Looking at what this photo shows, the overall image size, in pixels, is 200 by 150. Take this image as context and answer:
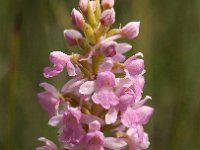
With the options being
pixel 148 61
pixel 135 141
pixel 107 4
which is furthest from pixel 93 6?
pixel 148 61

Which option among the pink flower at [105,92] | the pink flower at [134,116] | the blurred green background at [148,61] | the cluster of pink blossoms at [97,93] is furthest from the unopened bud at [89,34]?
the blurred green background at [148,61]

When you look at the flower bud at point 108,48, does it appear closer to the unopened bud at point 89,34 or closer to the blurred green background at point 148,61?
the unopened bud at point 89,34

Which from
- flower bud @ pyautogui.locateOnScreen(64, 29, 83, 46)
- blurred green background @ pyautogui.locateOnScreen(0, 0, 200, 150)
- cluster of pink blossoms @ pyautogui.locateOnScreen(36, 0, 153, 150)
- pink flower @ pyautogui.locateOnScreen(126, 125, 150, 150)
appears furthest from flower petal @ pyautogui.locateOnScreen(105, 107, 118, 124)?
blurred green background @ pyautogui.locateOnScreen(0, 0, 200, 150)

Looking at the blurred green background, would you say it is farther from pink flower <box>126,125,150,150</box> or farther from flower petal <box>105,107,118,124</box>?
flower petal <box>105,107,118,124</box>

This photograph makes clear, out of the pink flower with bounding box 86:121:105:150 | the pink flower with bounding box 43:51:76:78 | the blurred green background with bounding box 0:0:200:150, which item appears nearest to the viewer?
the pink flower with bounding box 86:121:105:150
